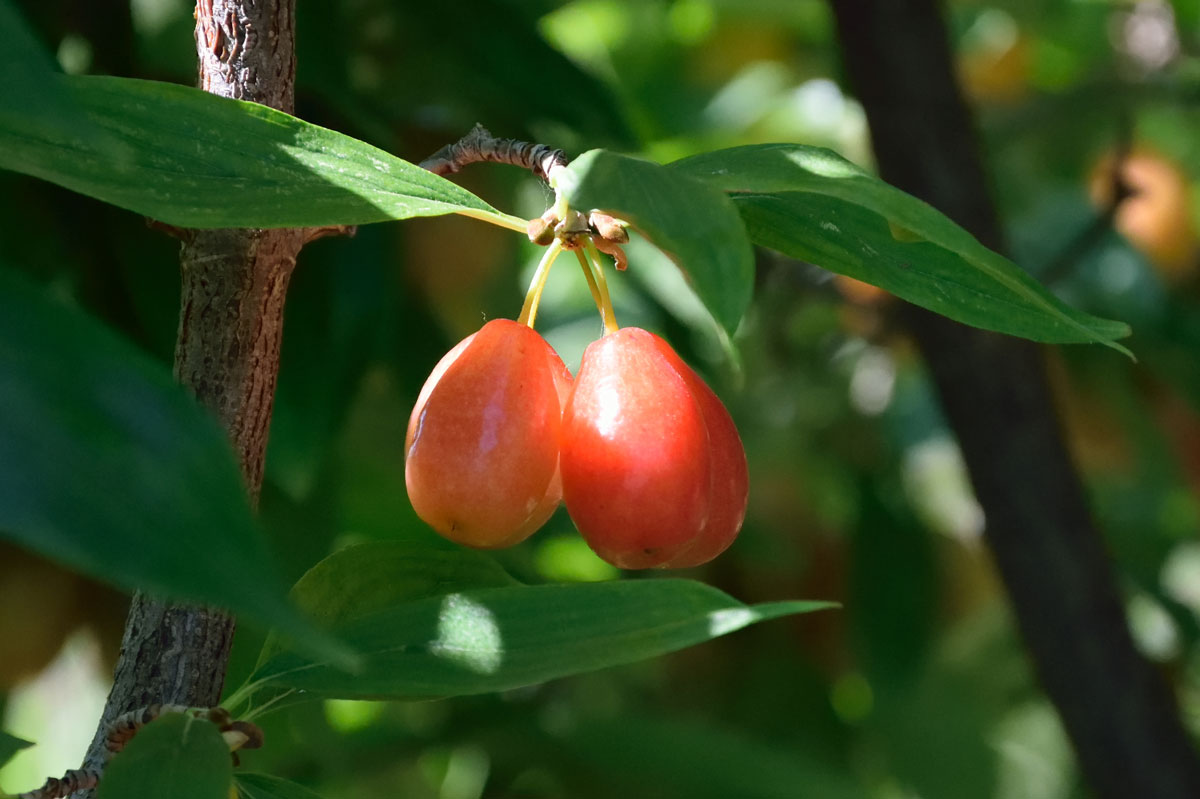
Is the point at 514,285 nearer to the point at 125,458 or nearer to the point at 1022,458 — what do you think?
the point at 1022,458

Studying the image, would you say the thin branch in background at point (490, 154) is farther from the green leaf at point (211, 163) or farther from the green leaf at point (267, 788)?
the green leaf at point (267, 788)

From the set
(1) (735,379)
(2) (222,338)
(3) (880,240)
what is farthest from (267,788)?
(1) (735,379)

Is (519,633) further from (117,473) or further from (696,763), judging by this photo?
(696,763)

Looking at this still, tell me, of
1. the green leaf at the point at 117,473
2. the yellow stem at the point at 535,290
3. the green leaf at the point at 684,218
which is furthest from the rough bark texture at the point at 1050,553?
the green leaf at the point at 117,473

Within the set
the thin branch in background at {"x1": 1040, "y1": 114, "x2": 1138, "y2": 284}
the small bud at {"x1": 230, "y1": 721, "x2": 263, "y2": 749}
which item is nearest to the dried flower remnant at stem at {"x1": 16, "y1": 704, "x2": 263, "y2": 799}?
the small bud at {"x1": 230, "y1": 721, "x2": 263, "y2": 749}

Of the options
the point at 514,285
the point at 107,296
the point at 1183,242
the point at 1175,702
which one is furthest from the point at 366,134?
the point at 1183,242
